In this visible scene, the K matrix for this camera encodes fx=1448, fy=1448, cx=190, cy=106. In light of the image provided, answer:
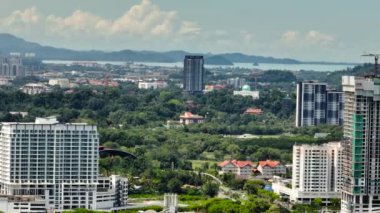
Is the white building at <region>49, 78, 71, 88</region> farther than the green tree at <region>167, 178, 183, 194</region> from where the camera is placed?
Yes

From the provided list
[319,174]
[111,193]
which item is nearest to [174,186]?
[319,174]

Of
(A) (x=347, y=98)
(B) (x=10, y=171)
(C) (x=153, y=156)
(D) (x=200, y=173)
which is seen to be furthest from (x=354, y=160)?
(C) (x=153, y=156)

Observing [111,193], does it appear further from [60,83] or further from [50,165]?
[60,83]

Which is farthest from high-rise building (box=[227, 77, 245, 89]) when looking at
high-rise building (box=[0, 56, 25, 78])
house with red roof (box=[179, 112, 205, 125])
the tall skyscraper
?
the tall skyscraper

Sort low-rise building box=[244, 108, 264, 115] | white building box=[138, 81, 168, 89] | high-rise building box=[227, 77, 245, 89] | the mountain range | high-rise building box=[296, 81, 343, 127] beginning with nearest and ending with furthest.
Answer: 1. high-rise building box=[296, 81, 343, 127]
2. low-rise building box=[244, 108, 264, 115]
3. white building box=[138, 81, 168, 89]
4. high-rise building box=[227, 77, 245, 89]
5. the mountain range

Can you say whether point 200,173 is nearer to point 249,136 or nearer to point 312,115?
point 249,136

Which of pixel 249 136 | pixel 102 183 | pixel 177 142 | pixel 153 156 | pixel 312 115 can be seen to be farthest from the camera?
pixel 312 115

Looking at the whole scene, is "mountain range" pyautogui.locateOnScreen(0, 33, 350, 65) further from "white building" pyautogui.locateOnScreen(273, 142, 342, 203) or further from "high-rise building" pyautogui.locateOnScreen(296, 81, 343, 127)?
"white building" pyautogui.locateOnScreen(273, 142, 342, 203)
